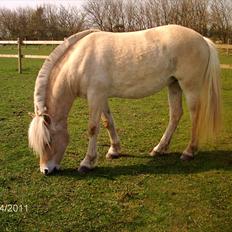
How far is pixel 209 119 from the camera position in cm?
473

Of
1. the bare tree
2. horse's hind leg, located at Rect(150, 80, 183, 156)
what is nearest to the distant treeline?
the bare tree

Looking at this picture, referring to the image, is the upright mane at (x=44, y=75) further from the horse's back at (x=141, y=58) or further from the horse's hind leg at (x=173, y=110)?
the horse's hind leg at (x=173, y=110)

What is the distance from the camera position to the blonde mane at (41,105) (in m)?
4.18

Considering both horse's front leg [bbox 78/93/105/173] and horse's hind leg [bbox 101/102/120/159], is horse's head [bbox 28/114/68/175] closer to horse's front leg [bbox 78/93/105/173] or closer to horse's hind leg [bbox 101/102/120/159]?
horse's front leg [bbox 78/93/105/173]

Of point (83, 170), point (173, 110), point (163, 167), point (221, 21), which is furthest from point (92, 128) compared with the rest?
point (221, 21)

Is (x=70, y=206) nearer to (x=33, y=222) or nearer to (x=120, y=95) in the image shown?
(x=33, y=222)

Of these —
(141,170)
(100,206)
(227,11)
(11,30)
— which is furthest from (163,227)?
(11,30)

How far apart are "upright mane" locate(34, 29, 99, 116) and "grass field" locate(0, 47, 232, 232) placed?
32.6 inches

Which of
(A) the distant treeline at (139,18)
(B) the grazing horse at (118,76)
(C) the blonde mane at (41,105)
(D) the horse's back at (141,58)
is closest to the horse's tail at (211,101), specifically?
(B) the grazing horse at (118,76)

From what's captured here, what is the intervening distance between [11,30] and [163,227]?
4594 cm

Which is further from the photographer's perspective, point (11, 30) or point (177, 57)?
point (11, 30)

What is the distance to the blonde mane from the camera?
4.18 m

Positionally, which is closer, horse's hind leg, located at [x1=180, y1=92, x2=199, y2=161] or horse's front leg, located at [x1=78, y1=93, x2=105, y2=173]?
horse's front leg, located at [x1=78, y1=93, x2=105, y2=173]

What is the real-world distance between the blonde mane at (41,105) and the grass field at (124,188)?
0.43 meters
